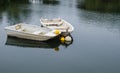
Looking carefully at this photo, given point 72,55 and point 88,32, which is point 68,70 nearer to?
point 72,55

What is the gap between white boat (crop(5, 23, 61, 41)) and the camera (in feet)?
87.7

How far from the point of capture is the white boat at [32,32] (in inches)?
1053

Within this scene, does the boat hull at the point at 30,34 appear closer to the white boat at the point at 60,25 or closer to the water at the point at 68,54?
the water at the point at 68,54

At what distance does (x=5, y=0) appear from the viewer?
62875 mm

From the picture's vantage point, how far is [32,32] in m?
28.7

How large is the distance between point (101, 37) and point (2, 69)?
13.5 metres

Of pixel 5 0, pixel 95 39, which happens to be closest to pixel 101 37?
pixel 95 39

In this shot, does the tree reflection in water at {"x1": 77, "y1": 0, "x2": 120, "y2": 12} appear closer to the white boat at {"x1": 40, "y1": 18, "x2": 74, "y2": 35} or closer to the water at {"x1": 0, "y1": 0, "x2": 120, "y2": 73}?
the water at {"x1": 0, "y1": 0, "x2": 120, "y2": 73}

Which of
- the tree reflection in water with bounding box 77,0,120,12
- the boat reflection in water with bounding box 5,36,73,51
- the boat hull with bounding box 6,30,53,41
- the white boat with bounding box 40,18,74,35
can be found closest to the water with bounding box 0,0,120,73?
the boat reflection in water with bounding box 5,36,73,51

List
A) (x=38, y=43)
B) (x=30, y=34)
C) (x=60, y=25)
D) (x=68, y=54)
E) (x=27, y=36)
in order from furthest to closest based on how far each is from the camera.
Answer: (x=60, y=25) < (x=27, y=36) < (x=30, y=34) < (x=38, y=43) < (x=68, y=54)

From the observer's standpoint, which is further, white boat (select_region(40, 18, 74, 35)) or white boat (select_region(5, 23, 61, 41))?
white boat (select_region(40, 18, 74, 35))

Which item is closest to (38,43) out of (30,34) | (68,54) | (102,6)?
(30,34)

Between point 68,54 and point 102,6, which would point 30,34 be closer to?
point 68,54

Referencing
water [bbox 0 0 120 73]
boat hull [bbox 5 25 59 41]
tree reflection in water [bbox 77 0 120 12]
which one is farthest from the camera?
tree reflection in water [bbox 77 0 120 12]
